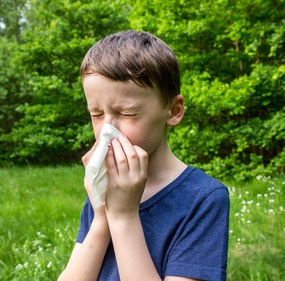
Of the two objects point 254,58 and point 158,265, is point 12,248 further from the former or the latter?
point 254,58

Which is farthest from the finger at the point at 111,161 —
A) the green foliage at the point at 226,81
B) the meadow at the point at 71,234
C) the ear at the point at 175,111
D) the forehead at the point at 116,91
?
the green foliage at the point at 226,81

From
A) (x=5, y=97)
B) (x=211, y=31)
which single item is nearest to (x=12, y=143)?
(x=5, y=97)

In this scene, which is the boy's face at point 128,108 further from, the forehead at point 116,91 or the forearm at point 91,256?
the forearm at point 91,256

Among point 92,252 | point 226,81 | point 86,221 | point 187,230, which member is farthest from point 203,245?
point 226,81

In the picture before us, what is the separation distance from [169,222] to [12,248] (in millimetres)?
2601

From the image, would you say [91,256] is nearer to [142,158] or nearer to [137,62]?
[142,158]

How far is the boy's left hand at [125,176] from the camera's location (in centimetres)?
124

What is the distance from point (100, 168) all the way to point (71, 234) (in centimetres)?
257

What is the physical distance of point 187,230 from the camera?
1.26 m

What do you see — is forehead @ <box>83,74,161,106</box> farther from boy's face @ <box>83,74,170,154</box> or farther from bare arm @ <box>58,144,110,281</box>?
bare arm @ <box>58,144,110,281</box>

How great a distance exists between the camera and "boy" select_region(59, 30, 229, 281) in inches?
48.8

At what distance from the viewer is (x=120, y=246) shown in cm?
124

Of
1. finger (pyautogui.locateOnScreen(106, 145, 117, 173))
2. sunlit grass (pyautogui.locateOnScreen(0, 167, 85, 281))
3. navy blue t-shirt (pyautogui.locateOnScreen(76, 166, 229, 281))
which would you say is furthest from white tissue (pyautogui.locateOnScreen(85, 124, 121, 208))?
sunlit grass (pyautogui.locateOnScreen(0, 167, 85, 281))

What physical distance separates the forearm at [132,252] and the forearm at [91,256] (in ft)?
0.22
